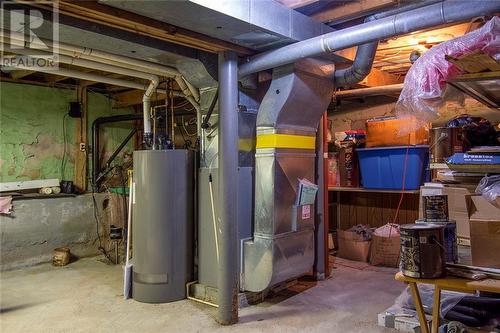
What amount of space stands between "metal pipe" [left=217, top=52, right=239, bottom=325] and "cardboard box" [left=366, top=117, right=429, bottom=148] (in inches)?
86.4

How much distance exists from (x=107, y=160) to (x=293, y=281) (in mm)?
3439

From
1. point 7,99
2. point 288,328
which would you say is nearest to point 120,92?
point 7,99

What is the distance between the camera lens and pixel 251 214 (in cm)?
338

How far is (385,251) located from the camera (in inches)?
176

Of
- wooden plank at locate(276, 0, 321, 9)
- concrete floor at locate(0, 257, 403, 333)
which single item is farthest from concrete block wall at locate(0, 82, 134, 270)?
wooden plank at locate(276, 0, 321, 9)

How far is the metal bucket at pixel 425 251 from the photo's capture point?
1.95m

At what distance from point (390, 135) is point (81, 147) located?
4086mm

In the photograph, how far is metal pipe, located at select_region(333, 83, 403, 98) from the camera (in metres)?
4.45

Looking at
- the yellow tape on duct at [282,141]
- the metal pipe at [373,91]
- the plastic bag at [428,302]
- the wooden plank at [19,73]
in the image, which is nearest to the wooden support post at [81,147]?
the wooden plank at [19,73]

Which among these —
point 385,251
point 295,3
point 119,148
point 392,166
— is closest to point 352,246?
point 385,251

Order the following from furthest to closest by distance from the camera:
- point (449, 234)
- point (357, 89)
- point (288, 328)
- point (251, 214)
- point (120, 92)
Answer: point (120, 92) → point (357, 89) → point (251, 214) → point (288, 328) → point (449, 234)

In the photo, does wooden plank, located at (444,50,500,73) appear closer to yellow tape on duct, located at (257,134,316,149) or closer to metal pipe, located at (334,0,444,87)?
metal pipe, located at (334,0,444,87)

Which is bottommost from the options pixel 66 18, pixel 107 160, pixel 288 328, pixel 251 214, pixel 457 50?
pixel 288 328

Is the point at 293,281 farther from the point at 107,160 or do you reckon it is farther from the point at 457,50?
the point at 107,160
